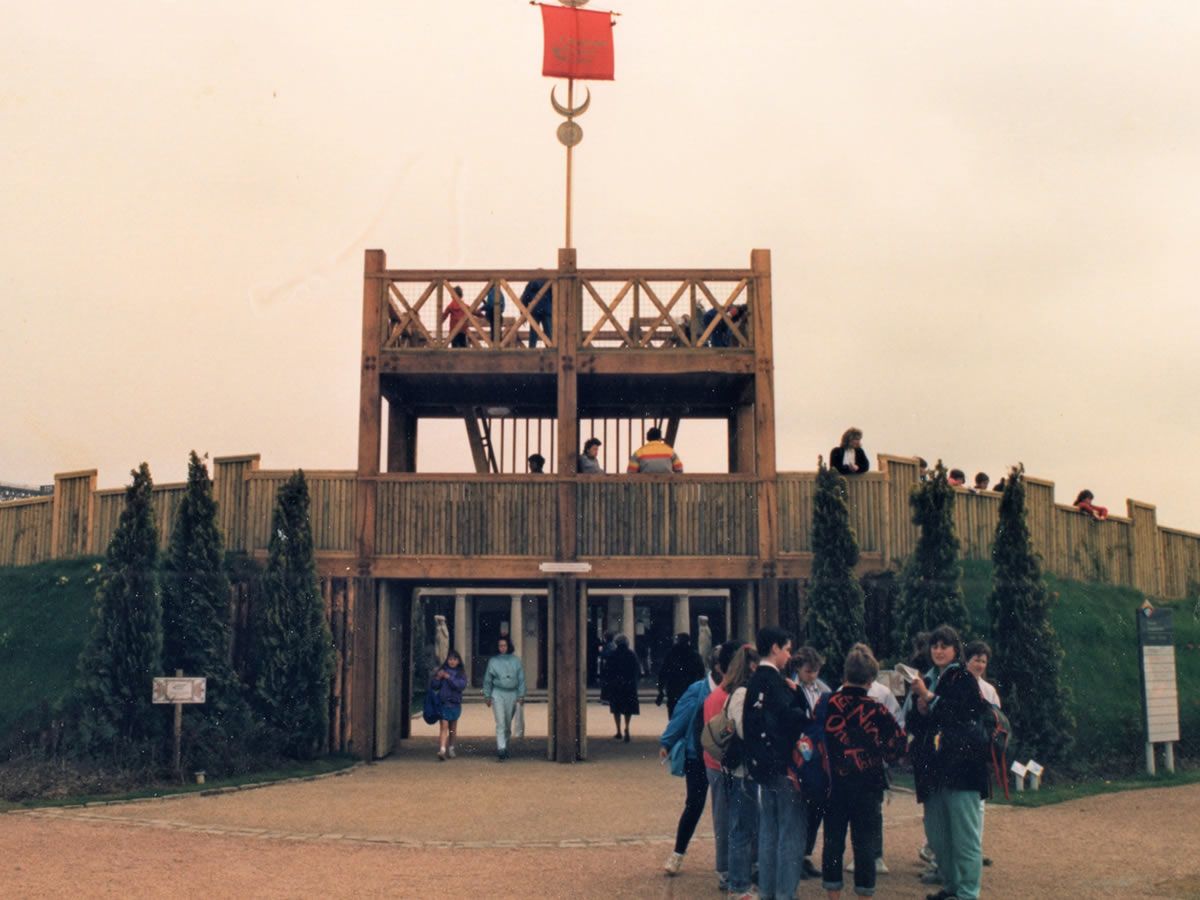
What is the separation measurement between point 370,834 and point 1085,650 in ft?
40.1

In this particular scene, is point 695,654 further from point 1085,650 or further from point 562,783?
point 1085,650

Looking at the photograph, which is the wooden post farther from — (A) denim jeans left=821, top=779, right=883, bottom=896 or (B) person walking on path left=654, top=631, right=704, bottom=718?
(A) denim jeans left=821, top=779, right=883, bottom=896

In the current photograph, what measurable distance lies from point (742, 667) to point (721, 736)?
521 mm

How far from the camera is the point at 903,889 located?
32.6ft

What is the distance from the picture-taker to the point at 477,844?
11766 mm

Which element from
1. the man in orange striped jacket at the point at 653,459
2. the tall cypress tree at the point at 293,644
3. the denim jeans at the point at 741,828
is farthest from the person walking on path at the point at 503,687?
the denim jeans at the point at 741,828

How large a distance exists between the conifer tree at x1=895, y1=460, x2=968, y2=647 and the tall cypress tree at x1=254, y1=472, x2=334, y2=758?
7.87m

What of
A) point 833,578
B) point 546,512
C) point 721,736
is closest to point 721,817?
point 721,736

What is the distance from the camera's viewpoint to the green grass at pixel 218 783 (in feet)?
46.3

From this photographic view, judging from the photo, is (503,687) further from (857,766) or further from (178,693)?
(857,766)

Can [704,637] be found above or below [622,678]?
above

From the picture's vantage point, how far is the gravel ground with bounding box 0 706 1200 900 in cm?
982

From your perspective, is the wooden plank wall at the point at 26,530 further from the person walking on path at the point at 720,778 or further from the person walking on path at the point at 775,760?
the person walking on path at the point at 775,760

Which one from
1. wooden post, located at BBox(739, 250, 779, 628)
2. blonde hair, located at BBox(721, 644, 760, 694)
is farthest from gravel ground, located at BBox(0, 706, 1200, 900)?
wooden post, located at BBox(739, 250, 779, 628)
